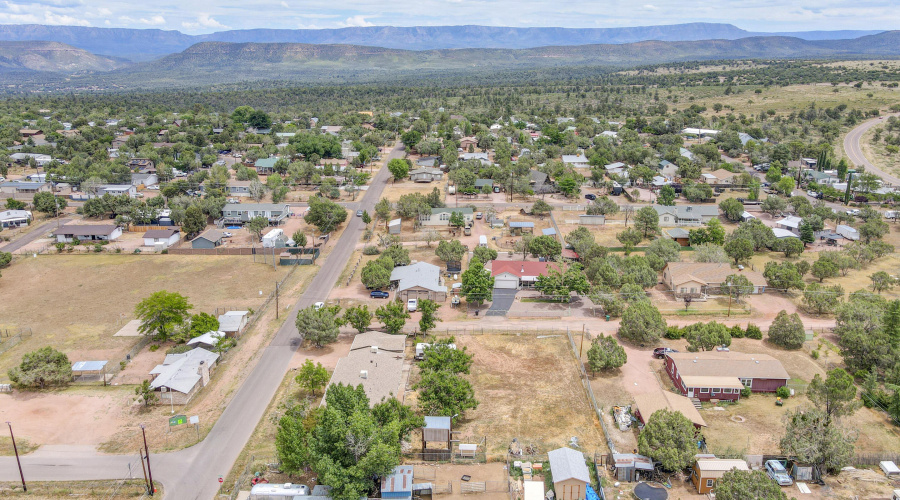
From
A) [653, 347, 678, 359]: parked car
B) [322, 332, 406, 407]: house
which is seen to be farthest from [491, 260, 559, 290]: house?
[322, 332, 406, 407]: house

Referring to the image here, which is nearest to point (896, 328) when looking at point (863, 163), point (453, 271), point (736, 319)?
point (736, 319)

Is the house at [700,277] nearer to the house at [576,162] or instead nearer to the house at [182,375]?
the house at [182,375]

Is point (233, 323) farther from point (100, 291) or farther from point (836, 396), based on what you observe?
point (836, 396)

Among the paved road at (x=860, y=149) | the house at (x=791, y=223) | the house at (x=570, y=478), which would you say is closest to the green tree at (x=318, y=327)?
the house at (x=570, y=478)

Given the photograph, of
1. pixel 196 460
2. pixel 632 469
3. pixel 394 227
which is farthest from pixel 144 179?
pixel 632 469

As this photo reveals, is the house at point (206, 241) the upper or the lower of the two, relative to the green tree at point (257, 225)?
lower

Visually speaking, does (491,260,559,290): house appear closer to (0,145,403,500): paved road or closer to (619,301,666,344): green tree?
(619,301,666,344): green tree
